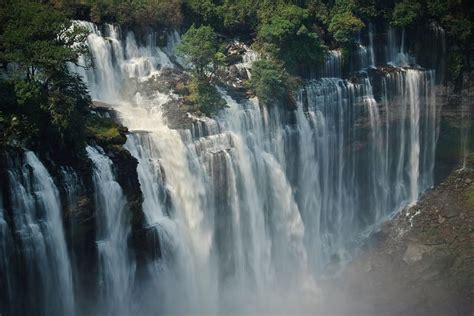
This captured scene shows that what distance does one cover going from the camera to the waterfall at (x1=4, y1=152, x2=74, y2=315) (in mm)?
35000

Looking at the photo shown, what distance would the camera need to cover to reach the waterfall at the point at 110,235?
38969mm

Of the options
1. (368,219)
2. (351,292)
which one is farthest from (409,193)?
(351,292)

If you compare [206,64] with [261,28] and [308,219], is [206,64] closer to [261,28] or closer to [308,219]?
[261,28]

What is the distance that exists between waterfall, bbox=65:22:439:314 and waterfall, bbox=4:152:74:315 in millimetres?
3076

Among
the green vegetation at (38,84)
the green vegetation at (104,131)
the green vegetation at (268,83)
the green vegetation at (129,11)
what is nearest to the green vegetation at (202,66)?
the green vegetation at (268,83)

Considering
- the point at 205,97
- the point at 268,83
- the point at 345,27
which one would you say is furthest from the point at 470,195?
the point at 205,97

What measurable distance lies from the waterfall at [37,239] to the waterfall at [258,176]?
3076mm

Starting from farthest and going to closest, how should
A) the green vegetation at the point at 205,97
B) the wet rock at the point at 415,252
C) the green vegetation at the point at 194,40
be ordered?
the wet rock at the point at 415,252, the green vegetation at the point at 205,97, the green vegetation at the point at 194,40

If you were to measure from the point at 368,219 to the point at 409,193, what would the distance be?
4.64 m

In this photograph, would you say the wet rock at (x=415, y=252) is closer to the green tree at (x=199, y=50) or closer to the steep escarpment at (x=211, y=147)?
the steep escarpment at (x=211, y=147)

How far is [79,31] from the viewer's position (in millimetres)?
40281

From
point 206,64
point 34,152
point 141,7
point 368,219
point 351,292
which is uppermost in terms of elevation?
point 141,7

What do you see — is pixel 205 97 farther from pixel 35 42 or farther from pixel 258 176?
pixel 35 42

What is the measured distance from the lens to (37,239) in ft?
117
